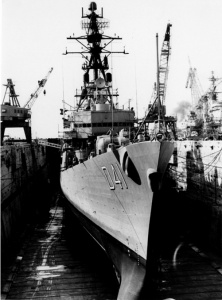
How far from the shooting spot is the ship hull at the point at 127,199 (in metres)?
6.92

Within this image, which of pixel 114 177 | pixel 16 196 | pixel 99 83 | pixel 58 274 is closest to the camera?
pixel 114 177

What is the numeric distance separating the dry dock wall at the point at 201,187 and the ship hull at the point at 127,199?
4064mm

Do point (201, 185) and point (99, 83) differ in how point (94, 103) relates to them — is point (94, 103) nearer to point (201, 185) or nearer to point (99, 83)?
point (99, 83)

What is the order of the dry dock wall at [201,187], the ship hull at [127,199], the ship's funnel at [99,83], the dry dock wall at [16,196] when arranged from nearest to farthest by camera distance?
1. the ship hull at [127,199]
2. the dry dock wall at [201,187]
3. the dry dock wall at [16,196]
4. the ship's funnel at [99,83]

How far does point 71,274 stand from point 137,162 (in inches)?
165

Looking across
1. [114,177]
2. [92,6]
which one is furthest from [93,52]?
[114,177]

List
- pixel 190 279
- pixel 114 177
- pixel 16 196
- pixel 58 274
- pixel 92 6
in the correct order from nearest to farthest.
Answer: pixel 114 177 → pixel 190 279 → pixel 58 274 → pixel 16 196 → pixel 92 6

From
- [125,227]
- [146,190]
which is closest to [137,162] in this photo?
[146,190]

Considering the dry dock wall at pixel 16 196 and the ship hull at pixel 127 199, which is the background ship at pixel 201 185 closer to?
the ship hull at pixel 127 199

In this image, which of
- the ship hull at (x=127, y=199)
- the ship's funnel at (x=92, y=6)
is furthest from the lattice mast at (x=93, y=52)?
the ship hull at (x=127, y=199)

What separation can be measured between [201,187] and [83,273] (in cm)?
644

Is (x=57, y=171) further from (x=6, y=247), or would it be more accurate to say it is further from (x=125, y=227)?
(x=125, y=227)

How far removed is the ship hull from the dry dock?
61 centimetres

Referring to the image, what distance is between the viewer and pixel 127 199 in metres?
7.86
